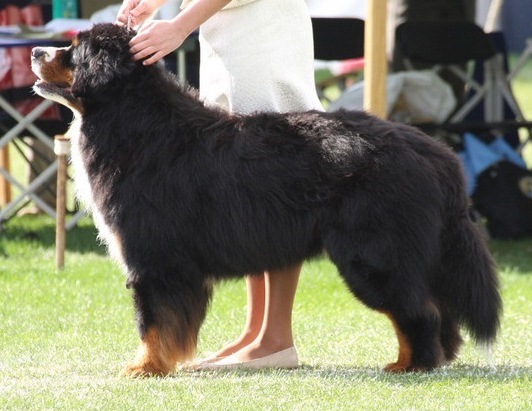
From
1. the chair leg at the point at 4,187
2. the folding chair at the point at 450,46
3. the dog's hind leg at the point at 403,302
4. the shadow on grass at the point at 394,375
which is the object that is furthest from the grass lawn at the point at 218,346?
the chair leg at the point at 4,187

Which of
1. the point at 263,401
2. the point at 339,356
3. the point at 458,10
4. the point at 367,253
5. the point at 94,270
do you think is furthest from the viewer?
the point at 458,10

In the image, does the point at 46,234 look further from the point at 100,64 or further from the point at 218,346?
the point at 100,64

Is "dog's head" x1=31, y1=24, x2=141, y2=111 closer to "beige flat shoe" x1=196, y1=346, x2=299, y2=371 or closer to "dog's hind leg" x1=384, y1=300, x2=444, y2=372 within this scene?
"beige flat shoe" x1=196, y1=346, x2=299, y2=371

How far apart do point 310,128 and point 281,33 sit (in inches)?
20.6

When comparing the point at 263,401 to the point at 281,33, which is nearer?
the point at 263,401

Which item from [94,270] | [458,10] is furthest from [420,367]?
[458,10]

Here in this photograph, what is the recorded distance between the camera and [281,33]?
467 centimetres

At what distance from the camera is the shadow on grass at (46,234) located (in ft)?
27.1

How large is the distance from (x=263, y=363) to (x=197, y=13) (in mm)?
1462

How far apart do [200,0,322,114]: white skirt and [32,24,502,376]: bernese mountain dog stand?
0.24m

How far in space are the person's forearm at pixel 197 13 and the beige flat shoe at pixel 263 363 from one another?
4.50ft

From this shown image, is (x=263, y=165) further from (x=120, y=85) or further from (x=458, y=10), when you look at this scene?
(x=458, y=10)

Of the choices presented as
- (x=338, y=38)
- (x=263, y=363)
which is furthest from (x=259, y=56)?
(x=338, y=38)

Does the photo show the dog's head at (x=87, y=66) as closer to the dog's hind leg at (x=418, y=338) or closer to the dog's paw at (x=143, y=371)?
the dog's paw at (x=143, y=371)
